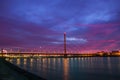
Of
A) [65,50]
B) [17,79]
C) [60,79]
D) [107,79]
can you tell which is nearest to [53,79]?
[60,79]

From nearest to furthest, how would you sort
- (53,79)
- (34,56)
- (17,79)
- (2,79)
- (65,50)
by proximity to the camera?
1. (2,79)
2. (17,79)
3. (53,79)
4. (65,50)
5. (34,56)

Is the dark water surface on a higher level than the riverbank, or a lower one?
lower

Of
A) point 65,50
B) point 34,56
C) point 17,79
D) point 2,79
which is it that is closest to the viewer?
point 2,79

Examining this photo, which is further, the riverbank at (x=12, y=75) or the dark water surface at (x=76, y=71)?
the dark water surface at (x=76, y=71)

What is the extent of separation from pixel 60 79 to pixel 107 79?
24.0 feet

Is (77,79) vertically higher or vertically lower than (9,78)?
lower

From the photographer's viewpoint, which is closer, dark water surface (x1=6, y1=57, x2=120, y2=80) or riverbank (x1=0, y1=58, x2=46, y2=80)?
riverbank (x1=0, y1=58, x2=46, y2=80)

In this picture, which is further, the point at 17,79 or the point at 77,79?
the point at 77,79

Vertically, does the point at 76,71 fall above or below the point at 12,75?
below

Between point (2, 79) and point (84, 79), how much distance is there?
17.1 metres

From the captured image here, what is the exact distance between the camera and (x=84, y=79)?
30.7 meters

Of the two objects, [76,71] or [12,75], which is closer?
[12,75]

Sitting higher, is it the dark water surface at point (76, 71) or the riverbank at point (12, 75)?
the riverbank at point (12, 75)

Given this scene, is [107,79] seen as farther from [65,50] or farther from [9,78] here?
[65,50]
